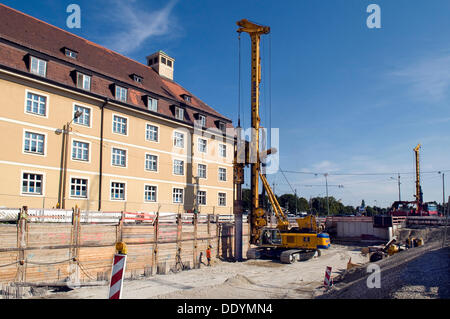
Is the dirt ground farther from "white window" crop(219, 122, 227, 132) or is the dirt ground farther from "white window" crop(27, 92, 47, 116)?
"white window" crop(219, 122, 227, 132)

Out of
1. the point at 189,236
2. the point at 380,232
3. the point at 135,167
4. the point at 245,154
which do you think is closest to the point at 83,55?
the point at 135,167

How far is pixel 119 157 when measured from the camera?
103 feet

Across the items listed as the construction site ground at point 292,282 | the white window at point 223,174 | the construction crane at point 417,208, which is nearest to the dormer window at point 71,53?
the white window at point 223,174

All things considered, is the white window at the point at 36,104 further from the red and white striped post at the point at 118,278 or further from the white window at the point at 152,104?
the red and white striped post at the point at 118,278

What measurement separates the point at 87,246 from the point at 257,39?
21.2 meters

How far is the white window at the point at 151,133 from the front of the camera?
3419cm

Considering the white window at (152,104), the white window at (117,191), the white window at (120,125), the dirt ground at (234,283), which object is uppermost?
the white window at (152,104)

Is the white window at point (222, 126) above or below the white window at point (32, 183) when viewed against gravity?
above

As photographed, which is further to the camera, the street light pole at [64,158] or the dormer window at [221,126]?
the dormer window at [221,126]

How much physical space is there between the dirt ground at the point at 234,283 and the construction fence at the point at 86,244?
1704 millimetres

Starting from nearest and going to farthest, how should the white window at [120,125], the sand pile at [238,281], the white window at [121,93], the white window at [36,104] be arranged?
the sand pile at [238,281] → the white window at [36,104] → the white window at [120,125] → the white window at [121,93]

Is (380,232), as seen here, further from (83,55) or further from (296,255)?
(83,55)

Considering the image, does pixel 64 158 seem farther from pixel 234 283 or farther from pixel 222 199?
pixel 222 199

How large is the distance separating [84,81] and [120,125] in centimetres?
467
